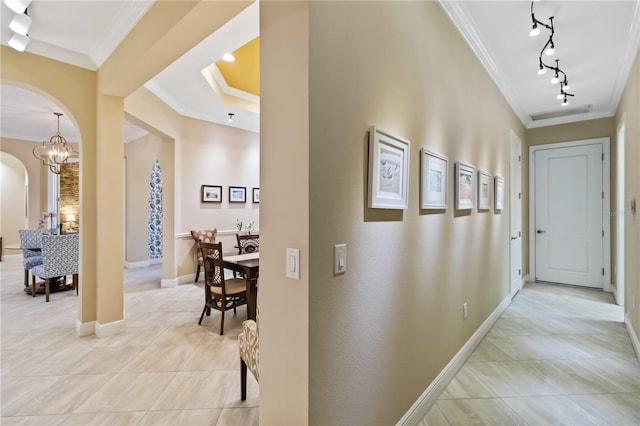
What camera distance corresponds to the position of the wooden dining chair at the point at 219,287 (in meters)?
3.21

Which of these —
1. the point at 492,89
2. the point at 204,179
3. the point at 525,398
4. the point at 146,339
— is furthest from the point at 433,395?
the point at 204,179

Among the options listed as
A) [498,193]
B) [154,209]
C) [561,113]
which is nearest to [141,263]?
[154,209]

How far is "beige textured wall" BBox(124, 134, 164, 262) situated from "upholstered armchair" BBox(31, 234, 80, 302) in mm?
2460

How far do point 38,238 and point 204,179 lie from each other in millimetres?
2728

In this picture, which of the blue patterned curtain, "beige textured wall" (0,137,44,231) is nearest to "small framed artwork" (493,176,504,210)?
the blue patterned curtain

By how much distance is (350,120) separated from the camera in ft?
4.36

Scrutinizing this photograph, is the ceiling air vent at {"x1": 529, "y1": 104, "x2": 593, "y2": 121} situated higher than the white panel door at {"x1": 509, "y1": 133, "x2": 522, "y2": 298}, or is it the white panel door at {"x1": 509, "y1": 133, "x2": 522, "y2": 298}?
the ceiling air vent at {"x1": 529, "y1": 104, "x2": 593, "y2": 121}

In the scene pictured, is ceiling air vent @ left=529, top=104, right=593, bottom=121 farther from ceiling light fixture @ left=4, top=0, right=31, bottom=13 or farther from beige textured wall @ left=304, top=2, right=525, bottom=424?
ceiling light fixture @ left=4, top=0, right=31, bottom=13

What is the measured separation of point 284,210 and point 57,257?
4.73 meters

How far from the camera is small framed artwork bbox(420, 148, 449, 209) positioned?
1.91 meters

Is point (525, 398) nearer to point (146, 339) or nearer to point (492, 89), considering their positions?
point (492, 89)

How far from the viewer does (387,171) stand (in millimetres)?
1538

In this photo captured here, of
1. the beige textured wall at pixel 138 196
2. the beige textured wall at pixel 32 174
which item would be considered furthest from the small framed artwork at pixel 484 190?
the beige textured wall at pixel 32 174

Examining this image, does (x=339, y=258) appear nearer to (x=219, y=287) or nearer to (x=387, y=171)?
(x=387, y=171)
